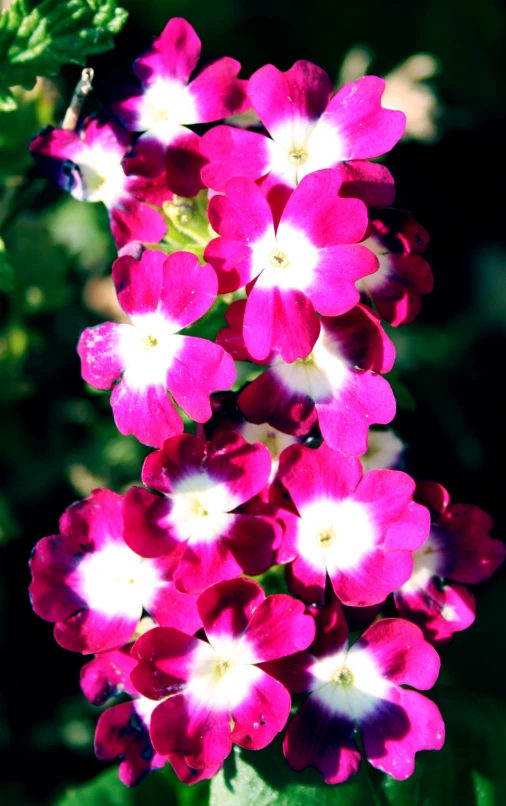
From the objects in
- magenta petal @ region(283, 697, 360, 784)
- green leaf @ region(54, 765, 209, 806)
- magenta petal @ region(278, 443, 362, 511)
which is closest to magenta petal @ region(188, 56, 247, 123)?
magenta petal @ region(278, 443, 362, 511)

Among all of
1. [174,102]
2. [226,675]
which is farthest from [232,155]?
[226,675]

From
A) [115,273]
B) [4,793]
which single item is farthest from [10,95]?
[4,793]

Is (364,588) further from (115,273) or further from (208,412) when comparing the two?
(115,273)

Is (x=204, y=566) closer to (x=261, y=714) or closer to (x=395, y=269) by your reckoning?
(x=261, y=714)

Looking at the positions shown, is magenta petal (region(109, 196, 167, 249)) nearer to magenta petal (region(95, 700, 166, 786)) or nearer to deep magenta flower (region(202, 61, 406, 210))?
deep magenta flower (region(202, 61, 406, 210))

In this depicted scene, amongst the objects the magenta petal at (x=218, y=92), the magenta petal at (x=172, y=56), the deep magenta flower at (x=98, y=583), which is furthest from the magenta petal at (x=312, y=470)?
the magenta petal at (x=172, y=56)

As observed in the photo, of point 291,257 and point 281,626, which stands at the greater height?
point 291,257
